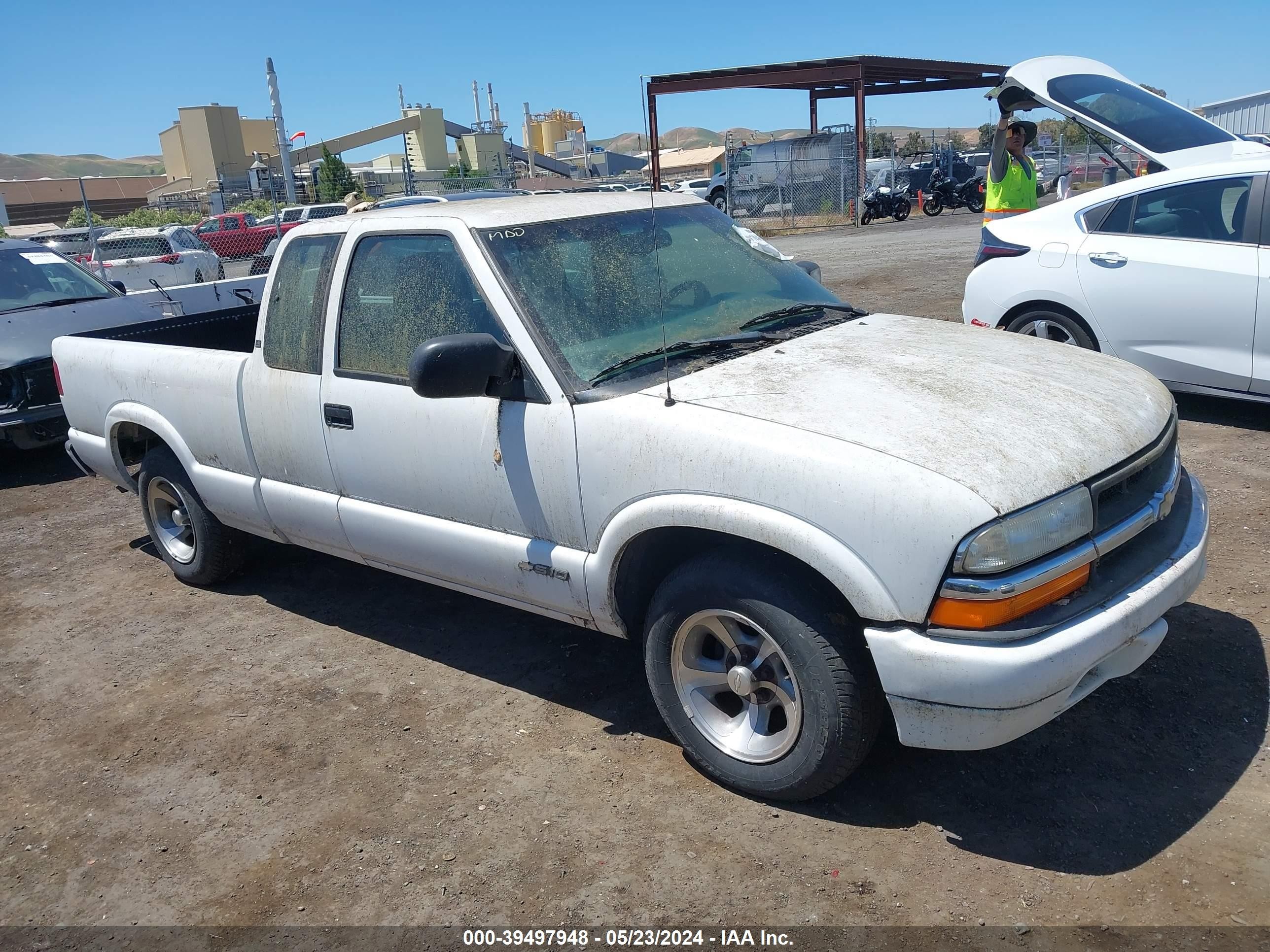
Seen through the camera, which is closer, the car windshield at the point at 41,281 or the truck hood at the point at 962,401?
the truck hood at the point at 962,401

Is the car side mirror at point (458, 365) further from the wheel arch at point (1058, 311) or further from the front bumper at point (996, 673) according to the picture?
the wheel arch at point (1058, 311)

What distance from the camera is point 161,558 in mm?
5965

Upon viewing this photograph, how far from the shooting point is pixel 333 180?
44.5 m

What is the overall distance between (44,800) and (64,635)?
164 cm

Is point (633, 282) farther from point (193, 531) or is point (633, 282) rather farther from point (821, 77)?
point (821, 77)

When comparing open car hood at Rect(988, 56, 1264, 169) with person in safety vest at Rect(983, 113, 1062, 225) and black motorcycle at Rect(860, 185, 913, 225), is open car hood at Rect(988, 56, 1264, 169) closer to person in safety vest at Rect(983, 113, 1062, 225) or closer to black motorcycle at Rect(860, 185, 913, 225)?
person in safety vest at Rect(983, 113, 1062, 225)

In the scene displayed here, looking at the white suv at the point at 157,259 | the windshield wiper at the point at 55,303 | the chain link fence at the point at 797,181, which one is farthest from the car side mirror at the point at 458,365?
the chain link fence at the point at 797,181

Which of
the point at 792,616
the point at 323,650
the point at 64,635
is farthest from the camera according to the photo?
the point at 64,635

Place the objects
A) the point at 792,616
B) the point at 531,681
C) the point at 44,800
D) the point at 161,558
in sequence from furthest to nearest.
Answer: the point at 161,558, the point at 531,681, the point at 44,800, the point at 792,616

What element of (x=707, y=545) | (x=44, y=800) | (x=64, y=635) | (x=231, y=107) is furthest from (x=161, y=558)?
(x=231, y=107)

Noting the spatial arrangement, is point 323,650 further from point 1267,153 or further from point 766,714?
point 1267,153

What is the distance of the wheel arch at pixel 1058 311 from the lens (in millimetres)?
6535

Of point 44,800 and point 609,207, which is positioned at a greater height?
point 609,207

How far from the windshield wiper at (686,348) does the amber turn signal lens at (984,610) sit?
1.20 m
